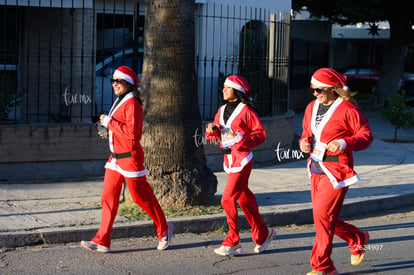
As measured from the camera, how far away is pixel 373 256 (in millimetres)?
7242

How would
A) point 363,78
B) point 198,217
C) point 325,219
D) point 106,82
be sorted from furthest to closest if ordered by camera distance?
point 363,78 < point 106,82 < point 198,217 < point 325,219

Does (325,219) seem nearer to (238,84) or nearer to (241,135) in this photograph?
(241,135)

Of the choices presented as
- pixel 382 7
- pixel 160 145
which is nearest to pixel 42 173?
pixel 160 145

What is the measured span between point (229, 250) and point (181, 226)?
1.12 meters

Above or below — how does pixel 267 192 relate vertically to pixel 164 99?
below

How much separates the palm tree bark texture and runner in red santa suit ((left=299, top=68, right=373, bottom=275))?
265 centimetres

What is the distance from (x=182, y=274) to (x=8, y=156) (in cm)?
486

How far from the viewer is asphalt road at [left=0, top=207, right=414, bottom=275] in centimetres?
657

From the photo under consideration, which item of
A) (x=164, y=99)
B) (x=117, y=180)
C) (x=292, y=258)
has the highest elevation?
(x=164, y=99)

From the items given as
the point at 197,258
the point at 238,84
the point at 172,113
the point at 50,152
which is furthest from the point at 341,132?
the point at 50,152

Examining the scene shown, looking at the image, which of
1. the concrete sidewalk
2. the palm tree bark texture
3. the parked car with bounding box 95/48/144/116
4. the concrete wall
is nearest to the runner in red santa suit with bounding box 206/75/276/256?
the concrete sidewalk

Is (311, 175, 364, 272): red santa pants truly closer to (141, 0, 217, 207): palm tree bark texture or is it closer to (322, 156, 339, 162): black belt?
(322, 156, 339, 162): black belt

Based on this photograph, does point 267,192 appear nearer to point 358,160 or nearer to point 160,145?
point 160,145

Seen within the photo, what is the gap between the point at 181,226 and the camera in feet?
26.5
